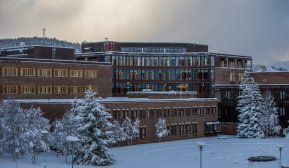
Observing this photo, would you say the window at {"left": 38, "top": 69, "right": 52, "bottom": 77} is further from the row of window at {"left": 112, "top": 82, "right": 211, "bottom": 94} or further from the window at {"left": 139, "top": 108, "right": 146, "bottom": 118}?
the row of window at {"left": 112, "top": 82, "right": 211, "bottom": 94}

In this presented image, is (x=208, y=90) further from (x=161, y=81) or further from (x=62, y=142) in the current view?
(x=62, y=142)

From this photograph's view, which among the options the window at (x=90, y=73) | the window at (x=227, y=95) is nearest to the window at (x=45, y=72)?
the window at (x=90, y=73)

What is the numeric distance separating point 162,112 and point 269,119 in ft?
61.6

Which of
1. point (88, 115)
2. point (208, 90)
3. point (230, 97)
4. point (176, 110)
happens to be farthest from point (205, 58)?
point (88, 115)

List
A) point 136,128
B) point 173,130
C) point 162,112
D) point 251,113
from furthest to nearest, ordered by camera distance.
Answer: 1. point 251,113
2. point 173,130
3. point 162,112
4. point 136,128

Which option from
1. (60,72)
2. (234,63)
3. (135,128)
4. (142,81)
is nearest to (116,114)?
(135,128)

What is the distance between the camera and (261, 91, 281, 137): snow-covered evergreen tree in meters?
92.5

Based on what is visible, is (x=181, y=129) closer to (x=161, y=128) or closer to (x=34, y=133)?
(x=161, y=128)

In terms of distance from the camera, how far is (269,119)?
9281 centimetres

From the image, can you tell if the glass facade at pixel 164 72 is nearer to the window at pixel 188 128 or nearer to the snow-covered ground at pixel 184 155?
the window at pixel 188 128

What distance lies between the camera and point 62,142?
58.0 m

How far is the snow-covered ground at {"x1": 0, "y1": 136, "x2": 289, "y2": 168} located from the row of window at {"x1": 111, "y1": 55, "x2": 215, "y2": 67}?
38852 millimetres

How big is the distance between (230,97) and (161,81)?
864 inches

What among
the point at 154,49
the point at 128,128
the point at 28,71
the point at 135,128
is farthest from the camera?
the point at 154,49
